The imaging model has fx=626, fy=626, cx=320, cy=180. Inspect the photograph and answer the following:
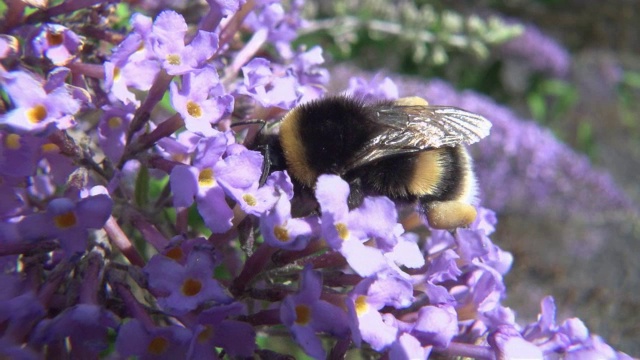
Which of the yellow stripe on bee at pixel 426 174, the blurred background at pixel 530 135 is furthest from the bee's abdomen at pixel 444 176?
the blurred background at pixel 530 135

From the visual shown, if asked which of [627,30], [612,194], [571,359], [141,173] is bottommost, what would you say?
[627,30]

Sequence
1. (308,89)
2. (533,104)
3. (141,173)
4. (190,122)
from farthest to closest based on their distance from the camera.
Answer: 1. (533,104)
2. (308,89)
3. (141,173)
4. (190,122)

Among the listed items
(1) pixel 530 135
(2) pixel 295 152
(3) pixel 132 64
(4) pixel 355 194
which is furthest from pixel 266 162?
(1) pixel 530 135

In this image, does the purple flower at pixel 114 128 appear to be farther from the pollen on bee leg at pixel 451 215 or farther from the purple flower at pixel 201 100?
the pollen on bee leg at pixel 451 215

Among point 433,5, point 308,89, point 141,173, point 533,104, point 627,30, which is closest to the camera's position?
point 141,173

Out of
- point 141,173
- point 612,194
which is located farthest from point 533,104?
point 141,173

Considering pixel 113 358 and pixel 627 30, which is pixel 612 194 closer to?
pixel 113 358

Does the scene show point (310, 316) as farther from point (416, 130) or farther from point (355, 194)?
point (416, 130)

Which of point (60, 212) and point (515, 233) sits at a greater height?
point (60, 212)
